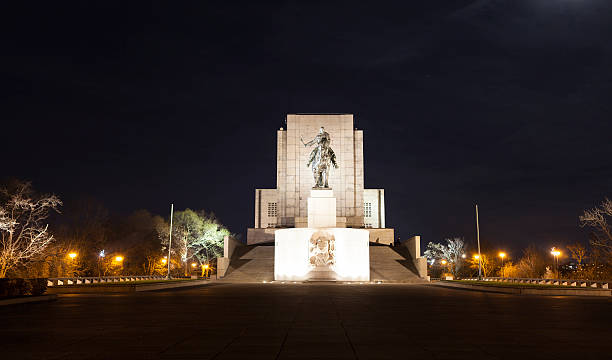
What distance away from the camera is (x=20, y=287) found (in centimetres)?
1831

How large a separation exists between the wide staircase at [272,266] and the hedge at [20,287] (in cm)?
2146

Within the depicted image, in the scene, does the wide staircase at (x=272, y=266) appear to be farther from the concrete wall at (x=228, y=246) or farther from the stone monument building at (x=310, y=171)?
the stone monument building at (x=310, y=171)

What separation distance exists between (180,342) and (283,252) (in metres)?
29.2

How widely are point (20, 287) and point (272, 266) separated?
2664 centimetres

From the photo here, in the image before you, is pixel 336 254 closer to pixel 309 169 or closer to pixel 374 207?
pixel 309 169

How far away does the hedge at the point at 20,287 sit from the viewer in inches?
693

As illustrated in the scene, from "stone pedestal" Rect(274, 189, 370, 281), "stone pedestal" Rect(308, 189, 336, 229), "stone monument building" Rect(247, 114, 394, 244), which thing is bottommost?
"stone pedestal" Rect(274, 189, 370, 281)

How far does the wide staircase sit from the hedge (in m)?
21.5

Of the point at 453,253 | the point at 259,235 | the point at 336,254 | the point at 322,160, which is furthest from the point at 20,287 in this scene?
the point at 453,253

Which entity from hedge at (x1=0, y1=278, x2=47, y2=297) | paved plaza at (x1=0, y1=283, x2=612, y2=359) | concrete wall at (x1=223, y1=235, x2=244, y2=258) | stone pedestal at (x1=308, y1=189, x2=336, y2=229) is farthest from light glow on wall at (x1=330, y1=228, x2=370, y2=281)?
paved plaza at (x1=0, y1=283, x2=612, y2=359)

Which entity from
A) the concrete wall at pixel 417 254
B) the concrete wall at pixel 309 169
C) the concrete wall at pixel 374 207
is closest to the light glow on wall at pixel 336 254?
the concrete wall at pixel 417 254

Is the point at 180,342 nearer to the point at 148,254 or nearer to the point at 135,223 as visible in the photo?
the point at 148,254

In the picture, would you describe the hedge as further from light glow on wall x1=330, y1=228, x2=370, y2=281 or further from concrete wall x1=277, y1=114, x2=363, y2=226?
concrete wall x1=277, y1=114, x2=363, y2=226

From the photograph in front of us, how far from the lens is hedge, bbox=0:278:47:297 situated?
1761 centimetres
